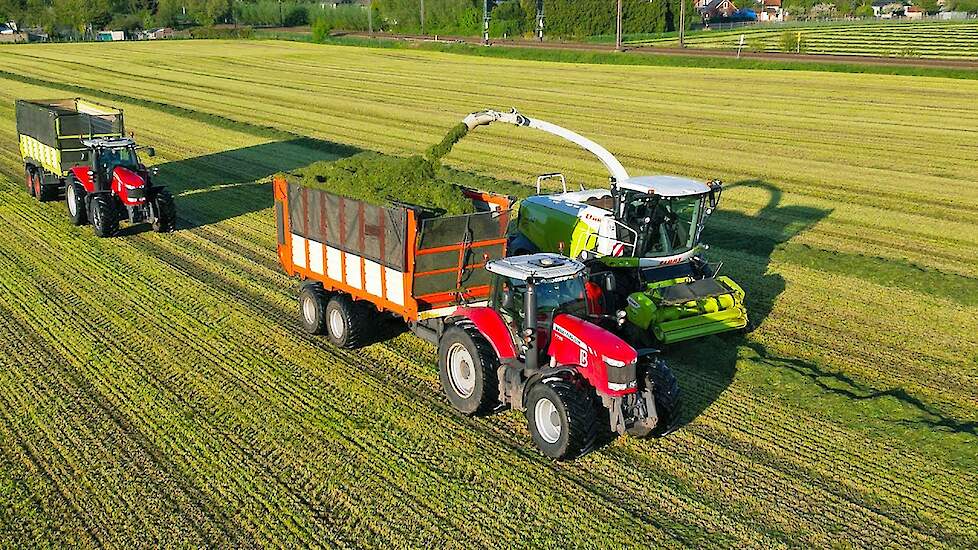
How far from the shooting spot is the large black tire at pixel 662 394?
10.5 meters

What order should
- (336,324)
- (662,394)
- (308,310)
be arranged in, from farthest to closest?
(308,310) → (336,324) → (662,394)

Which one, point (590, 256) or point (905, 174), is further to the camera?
point (905, 174)

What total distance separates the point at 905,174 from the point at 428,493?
23455 millimetres

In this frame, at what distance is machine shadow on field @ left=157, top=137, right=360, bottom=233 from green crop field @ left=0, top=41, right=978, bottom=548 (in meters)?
0.16

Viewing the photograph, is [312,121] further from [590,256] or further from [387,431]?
[387,431]

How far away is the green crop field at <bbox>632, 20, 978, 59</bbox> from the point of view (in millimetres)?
74125

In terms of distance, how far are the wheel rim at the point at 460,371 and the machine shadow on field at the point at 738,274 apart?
113 inches

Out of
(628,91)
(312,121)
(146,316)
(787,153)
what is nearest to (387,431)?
(146,316)

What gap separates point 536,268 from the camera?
35.7 ft

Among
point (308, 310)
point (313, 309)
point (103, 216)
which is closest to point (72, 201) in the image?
point (103, 216)

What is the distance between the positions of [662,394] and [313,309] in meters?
6.33

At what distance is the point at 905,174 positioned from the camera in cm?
2805

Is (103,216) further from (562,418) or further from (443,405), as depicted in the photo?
(562,418)

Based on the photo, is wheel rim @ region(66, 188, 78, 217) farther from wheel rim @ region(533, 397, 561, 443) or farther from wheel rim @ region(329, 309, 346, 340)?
wheel rim @ region(533, 397, 561, 443)
